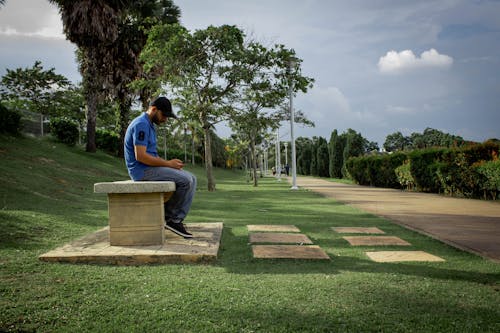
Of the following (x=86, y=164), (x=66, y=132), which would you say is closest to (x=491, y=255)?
(x=86, y=164)

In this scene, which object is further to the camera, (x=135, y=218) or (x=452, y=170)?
(x=452, y=170)

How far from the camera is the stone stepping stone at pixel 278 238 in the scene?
5179mm

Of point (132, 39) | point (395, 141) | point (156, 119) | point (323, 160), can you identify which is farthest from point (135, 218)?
point (395, 141)

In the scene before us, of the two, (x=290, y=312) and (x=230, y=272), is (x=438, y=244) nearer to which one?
(x=230, y=272)

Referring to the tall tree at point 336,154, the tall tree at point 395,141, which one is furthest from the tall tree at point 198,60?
the tall tree at point 395,141

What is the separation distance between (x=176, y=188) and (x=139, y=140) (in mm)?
742

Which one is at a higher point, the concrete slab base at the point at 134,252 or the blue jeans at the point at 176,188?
the blue jeans at the point at 176,188

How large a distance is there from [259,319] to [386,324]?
31.0 inches

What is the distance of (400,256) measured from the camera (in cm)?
446

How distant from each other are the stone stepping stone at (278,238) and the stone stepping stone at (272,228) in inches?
14.8

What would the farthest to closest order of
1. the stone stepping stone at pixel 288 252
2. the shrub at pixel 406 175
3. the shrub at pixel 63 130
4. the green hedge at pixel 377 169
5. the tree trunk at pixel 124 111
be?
1. the tree trunk at pixel 124 111
2. the shrub at pixel 63 130
3. the green hedge at pixel 377 169
4. the shrub at pixel 406 175
5. the stone stepping stone at pixel 288 252

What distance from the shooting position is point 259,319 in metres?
2.54

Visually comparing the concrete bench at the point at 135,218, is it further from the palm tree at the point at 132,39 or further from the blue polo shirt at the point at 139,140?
the palm tree at the point at 132,39

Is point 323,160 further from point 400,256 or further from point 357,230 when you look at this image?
point 400,256
